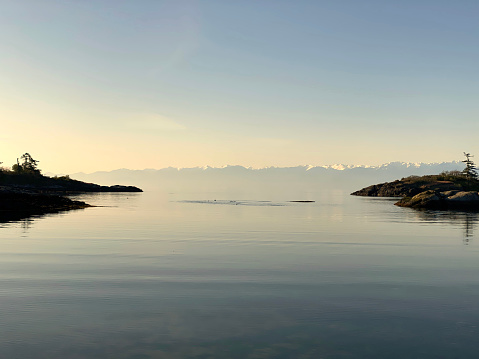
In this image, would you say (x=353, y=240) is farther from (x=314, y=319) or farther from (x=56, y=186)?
(x=56, y=186)

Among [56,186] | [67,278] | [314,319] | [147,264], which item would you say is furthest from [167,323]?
[56,186]

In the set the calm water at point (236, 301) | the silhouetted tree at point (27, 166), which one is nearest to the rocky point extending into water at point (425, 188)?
the calm water at point (236, 301)

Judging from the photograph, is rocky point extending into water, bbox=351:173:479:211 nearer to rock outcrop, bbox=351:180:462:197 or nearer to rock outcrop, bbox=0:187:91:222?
rock outcrop, bbox=351:180:462:197

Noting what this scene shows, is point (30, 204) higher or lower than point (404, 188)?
lower

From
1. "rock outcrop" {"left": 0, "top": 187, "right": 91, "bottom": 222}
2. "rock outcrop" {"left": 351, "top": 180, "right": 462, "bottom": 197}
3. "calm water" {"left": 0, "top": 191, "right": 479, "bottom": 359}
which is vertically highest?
"rock outcrop" {"left": 351, "top": 180, "right": 462, "bottom": 197}

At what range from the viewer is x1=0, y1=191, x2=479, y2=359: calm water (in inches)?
395

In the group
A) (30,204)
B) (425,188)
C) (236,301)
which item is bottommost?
(236,301)

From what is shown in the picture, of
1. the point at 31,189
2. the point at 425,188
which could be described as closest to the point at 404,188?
the point at 425,188

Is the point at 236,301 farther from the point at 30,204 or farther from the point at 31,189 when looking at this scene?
the point at 31,189

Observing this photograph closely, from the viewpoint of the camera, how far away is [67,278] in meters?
17.2

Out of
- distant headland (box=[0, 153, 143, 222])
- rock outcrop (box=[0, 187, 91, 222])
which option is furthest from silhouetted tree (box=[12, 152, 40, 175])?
rock outcrop (box=[0, 187, 91, 222])

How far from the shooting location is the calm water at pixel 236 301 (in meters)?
10.0

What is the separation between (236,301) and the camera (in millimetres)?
13992

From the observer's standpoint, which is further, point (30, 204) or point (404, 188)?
point (404, 188)
